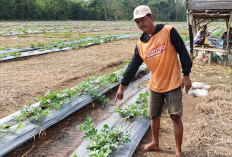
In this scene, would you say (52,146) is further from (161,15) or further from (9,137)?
(161,15)

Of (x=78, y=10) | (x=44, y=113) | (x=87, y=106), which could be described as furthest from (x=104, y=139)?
(x=78, y=10)

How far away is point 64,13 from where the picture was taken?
43.7m

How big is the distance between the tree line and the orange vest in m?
38.0

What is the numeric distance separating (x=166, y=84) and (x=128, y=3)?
5651cm

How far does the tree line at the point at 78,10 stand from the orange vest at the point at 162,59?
3796 cm

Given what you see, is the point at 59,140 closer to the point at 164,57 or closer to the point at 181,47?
the point at 164,57

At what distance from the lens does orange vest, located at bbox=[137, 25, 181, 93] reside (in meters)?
2.16

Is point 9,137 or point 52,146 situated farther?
point 52,146

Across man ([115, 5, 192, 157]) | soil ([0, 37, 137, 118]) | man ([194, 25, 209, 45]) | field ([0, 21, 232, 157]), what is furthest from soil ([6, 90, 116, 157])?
man ([194, 25, 209, 45])

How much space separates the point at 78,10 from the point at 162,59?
48.5 m

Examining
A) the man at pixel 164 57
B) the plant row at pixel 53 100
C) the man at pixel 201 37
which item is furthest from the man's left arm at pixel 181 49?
the man at pixel 201 37

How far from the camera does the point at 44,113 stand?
10.5ft

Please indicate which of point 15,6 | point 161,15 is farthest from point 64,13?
point 161,15

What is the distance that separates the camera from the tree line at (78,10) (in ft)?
117
